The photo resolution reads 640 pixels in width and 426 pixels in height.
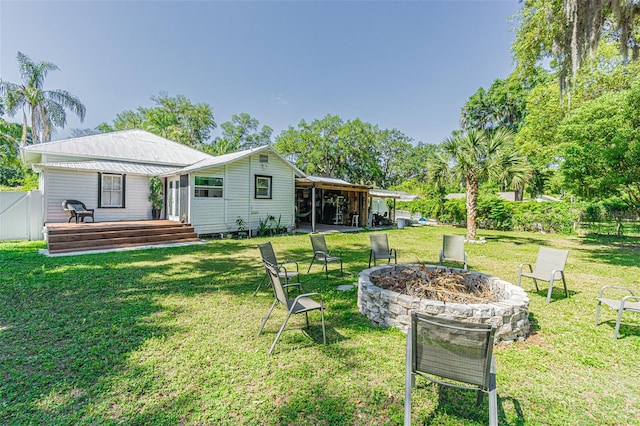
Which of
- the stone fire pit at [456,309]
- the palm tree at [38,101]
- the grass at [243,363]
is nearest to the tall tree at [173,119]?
the palm tree at [38,101]

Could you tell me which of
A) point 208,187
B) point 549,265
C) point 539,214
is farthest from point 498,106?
point 208,187

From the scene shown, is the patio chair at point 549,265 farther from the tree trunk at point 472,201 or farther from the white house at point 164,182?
the white house at point 164,182

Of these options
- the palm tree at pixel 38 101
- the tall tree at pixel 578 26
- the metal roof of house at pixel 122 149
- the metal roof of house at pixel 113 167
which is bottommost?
the metal roof of house at pixel 113 167

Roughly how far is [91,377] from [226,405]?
151 centimetres

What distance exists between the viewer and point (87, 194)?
11.6m

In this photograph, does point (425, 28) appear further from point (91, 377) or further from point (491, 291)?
point (91, 377)

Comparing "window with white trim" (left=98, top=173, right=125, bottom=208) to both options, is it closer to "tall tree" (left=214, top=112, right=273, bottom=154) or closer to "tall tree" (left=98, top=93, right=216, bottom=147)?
"tall tree" (left=98, top=93, right=216, bottom=147)

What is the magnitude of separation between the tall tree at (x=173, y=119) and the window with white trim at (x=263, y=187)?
59.9 feet

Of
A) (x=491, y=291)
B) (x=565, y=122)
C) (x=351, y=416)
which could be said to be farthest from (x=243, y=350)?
(x=565, y=122)

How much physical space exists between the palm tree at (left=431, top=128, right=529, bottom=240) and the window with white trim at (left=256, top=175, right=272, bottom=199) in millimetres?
7961

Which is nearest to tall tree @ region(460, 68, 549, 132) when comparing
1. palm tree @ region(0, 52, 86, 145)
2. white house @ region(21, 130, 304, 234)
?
white house @ region(21, 130, 304, 234)

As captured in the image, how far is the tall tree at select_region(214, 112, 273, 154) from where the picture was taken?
1415 inches

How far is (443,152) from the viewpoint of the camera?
40.6 ft

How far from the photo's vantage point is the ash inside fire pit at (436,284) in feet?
12.9
